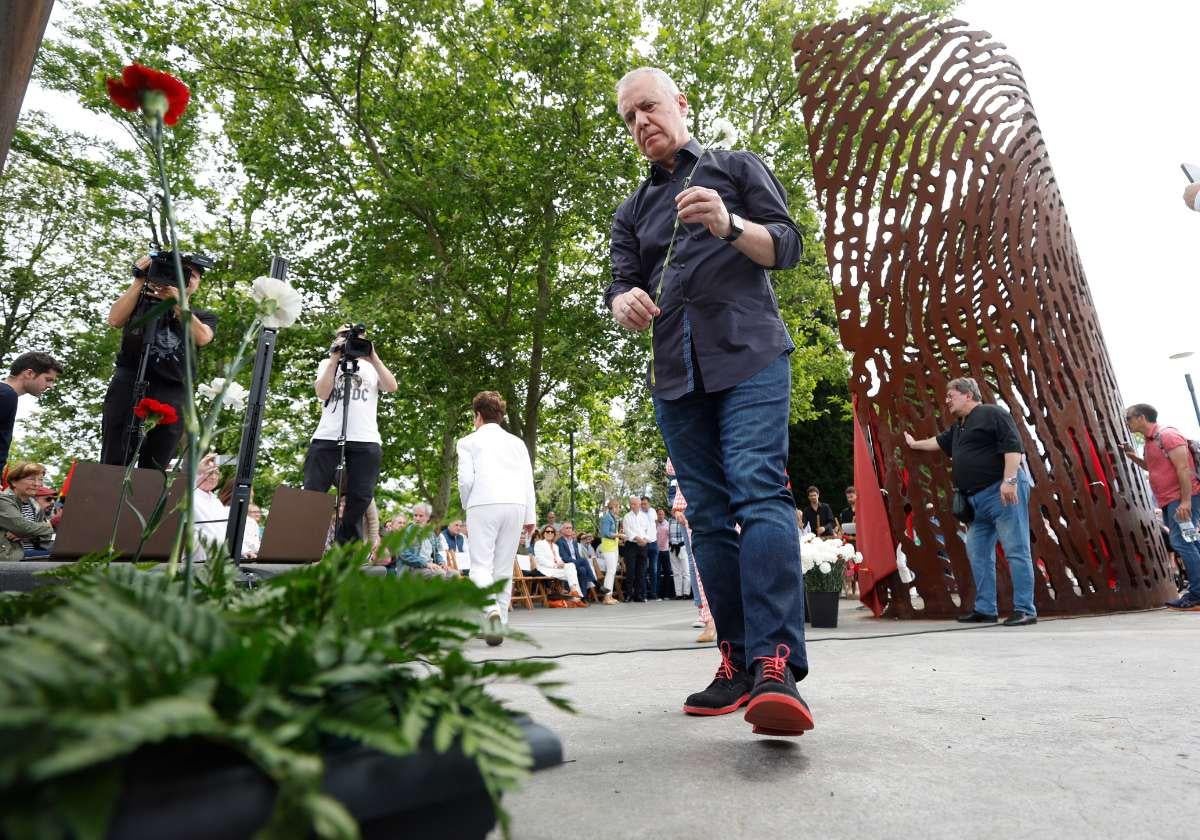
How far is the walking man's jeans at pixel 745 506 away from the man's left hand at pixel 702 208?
48cm

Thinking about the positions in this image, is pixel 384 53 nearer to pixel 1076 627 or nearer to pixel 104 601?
pixel 1076 627

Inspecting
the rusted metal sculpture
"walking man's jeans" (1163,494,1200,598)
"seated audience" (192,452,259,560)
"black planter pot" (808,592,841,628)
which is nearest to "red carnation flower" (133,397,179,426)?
the rusted metal sculpture

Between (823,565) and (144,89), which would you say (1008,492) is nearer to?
(823,565)

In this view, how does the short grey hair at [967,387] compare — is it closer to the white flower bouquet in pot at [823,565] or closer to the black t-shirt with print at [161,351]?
the white flower bouquet in pot at [823,565]

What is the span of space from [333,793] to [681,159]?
8.12 feet

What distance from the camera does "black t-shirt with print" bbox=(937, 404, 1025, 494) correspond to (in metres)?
6.37

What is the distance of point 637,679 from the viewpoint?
3.40 metres

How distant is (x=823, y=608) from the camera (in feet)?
21.7

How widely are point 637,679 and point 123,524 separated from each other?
2.30 metres

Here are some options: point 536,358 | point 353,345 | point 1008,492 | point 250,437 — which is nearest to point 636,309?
point 250,437

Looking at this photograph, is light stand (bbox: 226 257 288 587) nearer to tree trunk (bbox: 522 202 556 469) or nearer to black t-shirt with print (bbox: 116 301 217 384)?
black t-shirt with print (bbox: 116 301 217 384)

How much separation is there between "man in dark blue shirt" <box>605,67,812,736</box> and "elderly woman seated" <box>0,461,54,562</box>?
4.88 m

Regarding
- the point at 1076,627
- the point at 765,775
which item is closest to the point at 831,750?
the point at 765,775

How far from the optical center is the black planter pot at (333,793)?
637 mm
